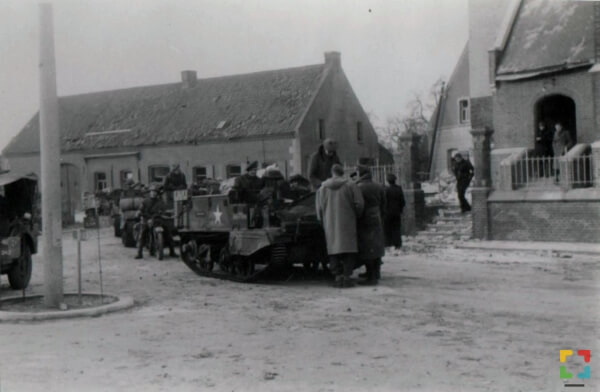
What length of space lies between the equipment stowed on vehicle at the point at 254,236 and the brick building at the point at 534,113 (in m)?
7.48

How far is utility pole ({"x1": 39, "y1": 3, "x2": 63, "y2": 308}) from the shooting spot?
1021 cm

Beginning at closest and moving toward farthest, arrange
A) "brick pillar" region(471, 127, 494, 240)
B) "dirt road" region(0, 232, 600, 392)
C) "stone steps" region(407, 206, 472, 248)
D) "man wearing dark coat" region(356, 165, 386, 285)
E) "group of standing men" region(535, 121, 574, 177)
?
1. "dirt road" region(0, 232, 600, 392)
2. "man wearing dark coat" region(356, 165, 386, 285)
3. "brick pillar" region(471, 127, 494, 240)
4. "stone steps" region(407, 206, 472, 248)
5. "group of standing men" region(535, 121, 574, 177)

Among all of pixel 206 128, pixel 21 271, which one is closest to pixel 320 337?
pixel 21 271

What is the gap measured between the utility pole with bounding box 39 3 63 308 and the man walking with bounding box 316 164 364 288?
4068 millimetres

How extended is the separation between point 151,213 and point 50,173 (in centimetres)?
897

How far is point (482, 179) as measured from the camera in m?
20.5

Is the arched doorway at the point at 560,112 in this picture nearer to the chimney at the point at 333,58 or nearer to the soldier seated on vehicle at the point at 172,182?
the soldier seated on vehicle at the point at 172,182

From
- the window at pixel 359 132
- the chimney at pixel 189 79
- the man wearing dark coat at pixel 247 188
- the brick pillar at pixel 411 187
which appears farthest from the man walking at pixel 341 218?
the chimney at pixel 189 79

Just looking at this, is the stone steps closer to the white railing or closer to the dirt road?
the white railing

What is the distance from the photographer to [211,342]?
8.12 metres

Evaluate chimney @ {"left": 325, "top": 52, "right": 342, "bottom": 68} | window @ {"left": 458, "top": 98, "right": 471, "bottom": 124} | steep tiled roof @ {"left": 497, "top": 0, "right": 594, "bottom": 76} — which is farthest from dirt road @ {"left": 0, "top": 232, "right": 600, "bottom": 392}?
window @ {"left": 458, "top": 98, "right": 471, "bottom": 124}

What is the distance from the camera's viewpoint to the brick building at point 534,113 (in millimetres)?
19297

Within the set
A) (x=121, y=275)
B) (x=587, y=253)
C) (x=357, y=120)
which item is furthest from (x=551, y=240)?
(x=357, y=120)

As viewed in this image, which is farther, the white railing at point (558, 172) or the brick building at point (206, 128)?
the brick building at point (206, 128)
